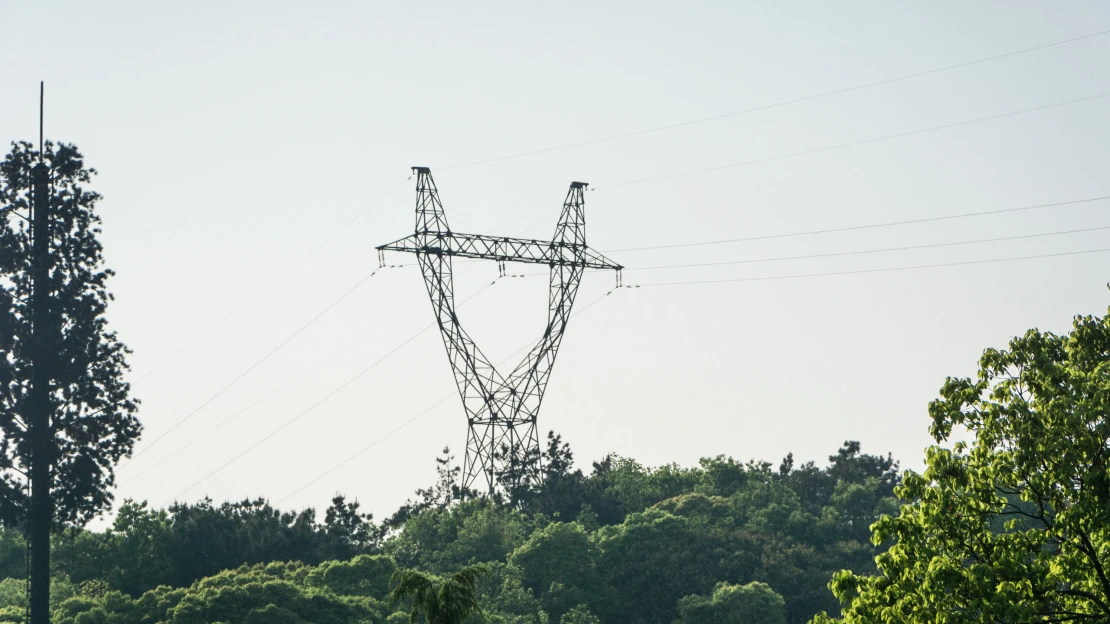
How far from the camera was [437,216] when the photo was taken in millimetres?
73188

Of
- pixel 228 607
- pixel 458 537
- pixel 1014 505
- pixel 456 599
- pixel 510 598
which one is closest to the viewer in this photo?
pixel 1014 505

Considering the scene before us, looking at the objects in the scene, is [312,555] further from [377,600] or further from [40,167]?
[40,167]

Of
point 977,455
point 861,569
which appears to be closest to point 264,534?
point 861,569

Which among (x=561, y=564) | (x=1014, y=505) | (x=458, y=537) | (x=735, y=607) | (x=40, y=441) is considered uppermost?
(x=40, y=441)

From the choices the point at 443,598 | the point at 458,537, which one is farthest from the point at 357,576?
the point at 443,598

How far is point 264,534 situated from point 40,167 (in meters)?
31.1

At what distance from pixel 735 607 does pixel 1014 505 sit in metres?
59.9

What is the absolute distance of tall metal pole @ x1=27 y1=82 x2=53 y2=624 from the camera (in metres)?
62.2

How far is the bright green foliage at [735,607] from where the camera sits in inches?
3287

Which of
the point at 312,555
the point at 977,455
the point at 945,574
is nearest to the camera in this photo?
the point at 945,574

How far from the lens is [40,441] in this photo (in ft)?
204

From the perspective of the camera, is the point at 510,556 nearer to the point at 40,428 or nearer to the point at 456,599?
the point at 40,428

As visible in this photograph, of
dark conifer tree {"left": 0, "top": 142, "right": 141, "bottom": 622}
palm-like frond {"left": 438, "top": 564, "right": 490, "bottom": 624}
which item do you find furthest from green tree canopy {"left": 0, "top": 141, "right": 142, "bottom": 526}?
palm-like frond {"left": 438, "top": 564, "right": 490, "bottom": 624}

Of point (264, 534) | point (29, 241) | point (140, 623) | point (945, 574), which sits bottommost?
point (945, 574)
